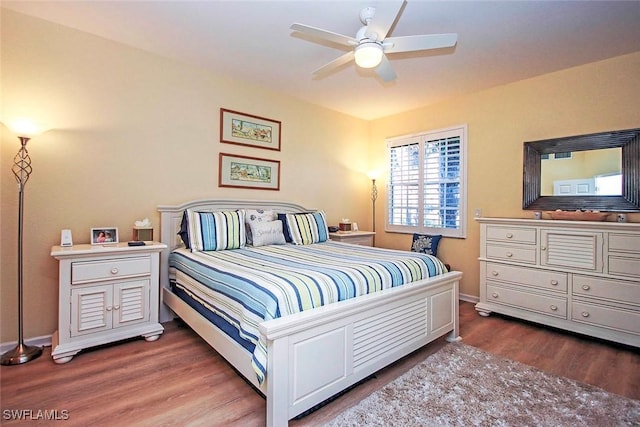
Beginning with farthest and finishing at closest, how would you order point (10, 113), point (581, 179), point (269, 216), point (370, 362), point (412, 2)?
point (269, 216)
point (581, 179)
point (10, 113)
point (412, 2)
point (370, 362)

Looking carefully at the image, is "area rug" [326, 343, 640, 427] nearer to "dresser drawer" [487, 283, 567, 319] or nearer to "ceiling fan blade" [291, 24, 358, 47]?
"dresser drawer" [487, 283, 567, 319]

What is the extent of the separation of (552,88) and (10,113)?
5.00 metres

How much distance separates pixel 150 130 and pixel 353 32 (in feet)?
6.97

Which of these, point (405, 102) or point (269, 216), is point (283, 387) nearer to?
point (269, 216)

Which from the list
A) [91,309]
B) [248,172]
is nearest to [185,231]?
[91,309]

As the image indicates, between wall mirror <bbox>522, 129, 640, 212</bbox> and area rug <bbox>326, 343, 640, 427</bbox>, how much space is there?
186 centimetres

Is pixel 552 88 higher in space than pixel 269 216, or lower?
higher

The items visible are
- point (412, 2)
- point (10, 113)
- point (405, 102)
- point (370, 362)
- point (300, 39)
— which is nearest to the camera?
point (370, 362)

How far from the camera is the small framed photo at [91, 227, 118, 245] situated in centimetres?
265

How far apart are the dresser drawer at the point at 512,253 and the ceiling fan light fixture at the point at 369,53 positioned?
2370 mm

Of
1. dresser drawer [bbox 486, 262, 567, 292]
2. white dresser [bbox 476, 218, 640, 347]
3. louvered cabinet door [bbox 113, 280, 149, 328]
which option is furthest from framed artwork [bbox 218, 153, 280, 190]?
dresser drawer [bbox 486, 262, 567, 292]

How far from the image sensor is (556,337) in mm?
2848

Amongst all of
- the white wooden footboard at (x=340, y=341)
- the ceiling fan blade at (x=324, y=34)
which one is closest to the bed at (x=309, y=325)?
the white wooden footboard at (x=340, y=341)

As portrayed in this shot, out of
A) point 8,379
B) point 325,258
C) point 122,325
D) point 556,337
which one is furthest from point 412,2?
point 8,379
